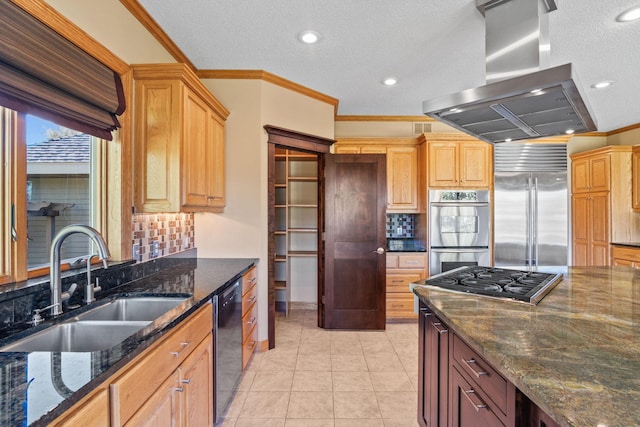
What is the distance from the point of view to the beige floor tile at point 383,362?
2877 mm

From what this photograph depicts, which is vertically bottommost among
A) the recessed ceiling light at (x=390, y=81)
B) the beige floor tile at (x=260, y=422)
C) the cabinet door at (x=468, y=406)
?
the beige floor tile at (x=260, y=422)

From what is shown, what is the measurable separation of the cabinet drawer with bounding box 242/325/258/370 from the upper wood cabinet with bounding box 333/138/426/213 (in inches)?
92.7

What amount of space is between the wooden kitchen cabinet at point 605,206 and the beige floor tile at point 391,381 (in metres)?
3.78

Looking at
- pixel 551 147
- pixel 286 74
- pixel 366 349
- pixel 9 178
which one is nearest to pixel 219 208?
pixel 286 74

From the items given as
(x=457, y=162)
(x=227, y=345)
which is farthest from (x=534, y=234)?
(x=227, y=345)

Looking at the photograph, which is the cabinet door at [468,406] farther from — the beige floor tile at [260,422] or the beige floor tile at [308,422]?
the beige floor tile at [260,422]

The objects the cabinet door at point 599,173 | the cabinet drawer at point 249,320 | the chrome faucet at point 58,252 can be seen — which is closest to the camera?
the chrome faucet at point 58,252

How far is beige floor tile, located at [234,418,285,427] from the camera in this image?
6.91 ft

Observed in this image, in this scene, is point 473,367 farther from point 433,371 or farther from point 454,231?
point 454,231

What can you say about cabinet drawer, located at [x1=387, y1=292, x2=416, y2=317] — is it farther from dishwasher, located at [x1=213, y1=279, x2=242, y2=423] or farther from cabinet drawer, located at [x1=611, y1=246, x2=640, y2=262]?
cabinet drawer, located at [x1=611, y1=246, x2=640, y2=262]

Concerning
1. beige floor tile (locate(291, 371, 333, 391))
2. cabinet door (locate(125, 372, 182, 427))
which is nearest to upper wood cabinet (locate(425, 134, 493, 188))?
beige floor tile (locate(291, 371, 333, 391))

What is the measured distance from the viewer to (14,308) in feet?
4.29

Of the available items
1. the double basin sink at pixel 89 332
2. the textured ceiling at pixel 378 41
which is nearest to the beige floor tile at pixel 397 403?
the double basin sink at pixel 89 332

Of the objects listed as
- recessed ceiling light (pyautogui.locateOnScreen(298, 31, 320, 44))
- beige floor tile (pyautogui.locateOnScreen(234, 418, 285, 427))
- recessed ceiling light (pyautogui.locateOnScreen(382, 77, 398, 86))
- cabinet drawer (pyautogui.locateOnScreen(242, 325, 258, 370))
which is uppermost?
recessed ceiling light (pyautogui.locateOnScreen(382, 77, 398, 86))
